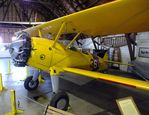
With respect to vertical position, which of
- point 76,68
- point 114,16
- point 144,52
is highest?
point 114,16

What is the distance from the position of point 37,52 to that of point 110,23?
1.95 metres

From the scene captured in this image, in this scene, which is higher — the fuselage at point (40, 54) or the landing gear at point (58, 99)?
the fuselage at point (40, 54)

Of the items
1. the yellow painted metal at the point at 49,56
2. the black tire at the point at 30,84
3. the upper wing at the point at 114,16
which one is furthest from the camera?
the black tire at the point at 30,84

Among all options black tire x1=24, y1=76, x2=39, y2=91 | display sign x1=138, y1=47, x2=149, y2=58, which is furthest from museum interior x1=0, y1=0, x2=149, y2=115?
display sign x1=138, y1=47, x2=149, y2=58

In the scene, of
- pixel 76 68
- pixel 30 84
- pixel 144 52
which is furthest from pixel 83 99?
pixel 144 52

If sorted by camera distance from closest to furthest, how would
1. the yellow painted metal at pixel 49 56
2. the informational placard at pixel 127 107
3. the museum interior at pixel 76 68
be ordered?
the informational placard at pixel 127 107
the museum interior at pixel 76 68
the yellow painted metal at pixel 49 56

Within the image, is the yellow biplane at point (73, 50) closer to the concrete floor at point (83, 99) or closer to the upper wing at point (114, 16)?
the upper wing at point (114, 16)

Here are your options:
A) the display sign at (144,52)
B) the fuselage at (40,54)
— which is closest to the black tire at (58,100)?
the fuselage at (40,54)

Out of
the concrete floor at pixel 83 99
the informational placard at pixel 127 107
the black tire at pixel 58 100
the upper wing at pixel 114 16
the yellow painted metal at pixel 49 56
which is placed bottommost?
the concrete floor at pixel 83 99

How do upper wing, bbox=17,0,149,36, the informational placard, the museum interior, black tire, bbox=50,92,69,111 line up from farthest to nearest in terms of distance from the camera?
black tire, bbox=50,92,69,111, the museum interior, upper wing, bbox=17,0,149,36, the informational placard

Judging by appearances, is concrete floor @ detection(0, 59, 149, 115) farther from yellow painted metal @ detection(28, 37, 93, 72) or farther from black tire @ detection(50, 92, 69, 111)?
yellow painted metal @ detection(28, 37, 93, 72)

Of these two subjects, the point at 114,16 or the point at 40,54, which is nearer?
the point at 114,16

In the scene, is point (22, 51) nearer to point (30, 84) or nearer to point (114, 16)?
point (30, 84)

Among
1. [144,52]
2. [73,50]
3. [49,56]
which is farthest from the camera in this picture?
[144,52]
